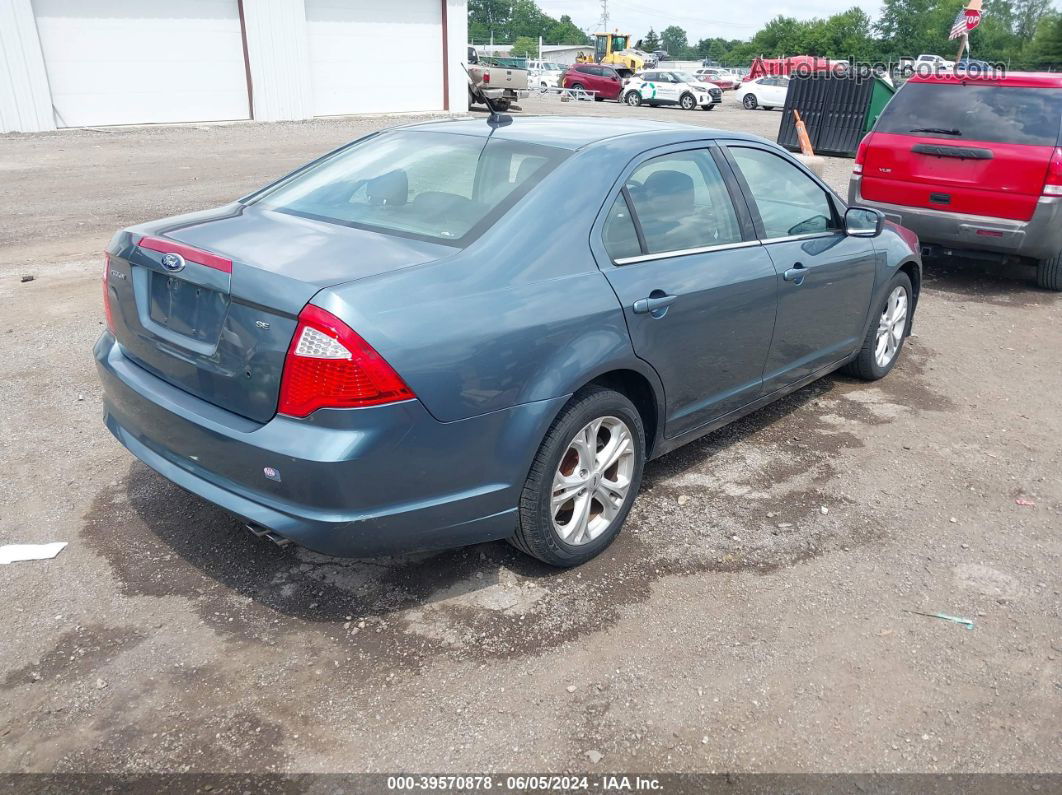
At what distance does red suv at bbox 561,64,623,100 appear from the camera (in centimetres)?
3869

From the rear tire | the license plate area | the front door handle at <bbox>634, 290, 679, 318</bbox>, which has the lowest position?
the rear tire

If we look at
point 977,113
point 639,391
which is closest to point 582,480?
point 639,391

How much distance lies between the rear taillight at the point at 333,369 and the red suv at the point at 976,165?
6489 mm

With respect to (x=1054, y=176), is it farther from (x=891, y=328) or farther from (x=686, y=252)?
(x=686, y=252)

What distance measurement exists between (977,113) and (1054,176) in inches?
36.1

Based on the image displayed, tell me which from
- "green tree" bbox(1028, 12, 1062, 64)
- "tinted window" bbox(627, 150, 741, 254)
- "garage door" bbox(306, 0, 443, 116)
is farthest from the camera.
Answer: "green tree" bbox(1028, 12, 1062, 64)

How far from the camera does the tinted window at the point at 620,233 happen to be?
133 inches

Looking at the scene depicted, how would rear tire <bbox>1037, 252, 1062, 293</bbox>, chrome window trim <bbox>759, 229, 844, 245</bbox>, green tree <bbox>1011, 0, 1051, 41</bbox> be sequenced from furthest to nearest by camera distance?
green tree <bbox>1011, 0, 1051, 41</bbox> < rear tire <bbox>1037, 252, 1062, 293</bbox> < chrome window trim <bbox>759, 229, 844, 245</bbox>

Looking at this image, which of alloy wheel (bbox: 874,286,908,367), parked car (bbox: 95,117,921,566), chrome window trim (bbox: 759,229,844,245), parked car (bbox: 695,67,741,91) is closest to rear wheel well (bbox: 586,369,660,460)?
parked car (bbox: 95,117,921,566)

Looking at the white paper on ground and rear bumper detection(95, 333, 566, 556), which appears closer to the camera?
rear bumper detection(95, 333, 566, 556)

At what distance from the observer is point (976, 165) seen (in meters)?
7.50

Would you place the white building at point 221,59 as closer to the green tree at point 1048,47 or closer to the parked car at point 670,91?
the parked car at point 670,91

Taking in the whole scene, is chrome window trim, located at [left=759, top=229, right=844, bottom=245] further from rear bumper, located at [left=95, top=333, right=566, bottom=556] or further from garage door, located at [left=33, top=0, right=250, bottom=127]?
garage door, located at [left=33, top=0, right=250, bottom=127]

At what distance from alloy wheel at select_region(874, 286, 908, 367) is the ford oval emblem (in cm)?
418
